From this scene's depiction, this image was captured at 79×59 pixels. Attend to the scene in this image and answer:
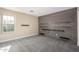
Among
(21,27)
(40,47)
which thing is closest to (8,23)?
(21,27)

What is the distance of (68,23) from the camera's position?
17.7 feet

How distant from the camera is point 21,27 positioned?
680 cm

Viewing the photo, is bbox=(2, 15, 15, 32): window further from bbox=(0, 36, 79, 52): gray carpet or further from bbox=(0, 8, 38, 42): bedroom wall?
bbox=(0, 36, 79, 52): gray carpet

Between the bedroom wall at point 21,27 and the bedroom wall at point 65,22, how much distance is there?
66.7 inches

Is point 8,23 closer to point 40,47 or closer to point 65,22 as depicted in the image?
point 40,47

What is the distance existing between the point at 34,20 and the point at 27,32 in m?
1.74

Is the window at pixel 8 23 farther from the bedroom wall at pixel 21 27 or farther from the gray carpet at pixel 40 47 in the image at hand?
the gray carpet at pixel 40 47

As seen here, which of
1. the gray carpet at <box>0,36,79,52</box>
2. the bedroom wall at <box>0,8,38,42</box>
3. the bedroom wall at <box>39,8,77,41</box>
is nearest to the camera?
the gray carpet at <box>0,36,79,52</box>

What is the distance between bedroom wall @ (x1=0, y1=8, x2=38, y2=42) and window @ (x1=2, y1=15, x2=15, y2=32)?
30cm

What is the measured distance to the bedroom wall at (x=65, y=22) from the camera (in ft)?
16.0

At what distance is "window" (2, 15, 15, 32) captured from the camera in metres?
5.44

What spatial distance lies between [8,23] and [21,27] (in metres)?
1.33

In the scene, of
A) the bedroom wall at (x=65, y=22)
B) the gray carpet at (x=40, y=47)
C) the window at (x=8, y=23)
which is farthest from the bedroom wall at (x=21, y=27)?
the bedroom wall at (x=65, y=22)

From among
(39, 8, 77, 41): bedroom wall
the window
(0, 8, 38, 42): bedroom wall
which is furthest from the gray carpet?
the window
